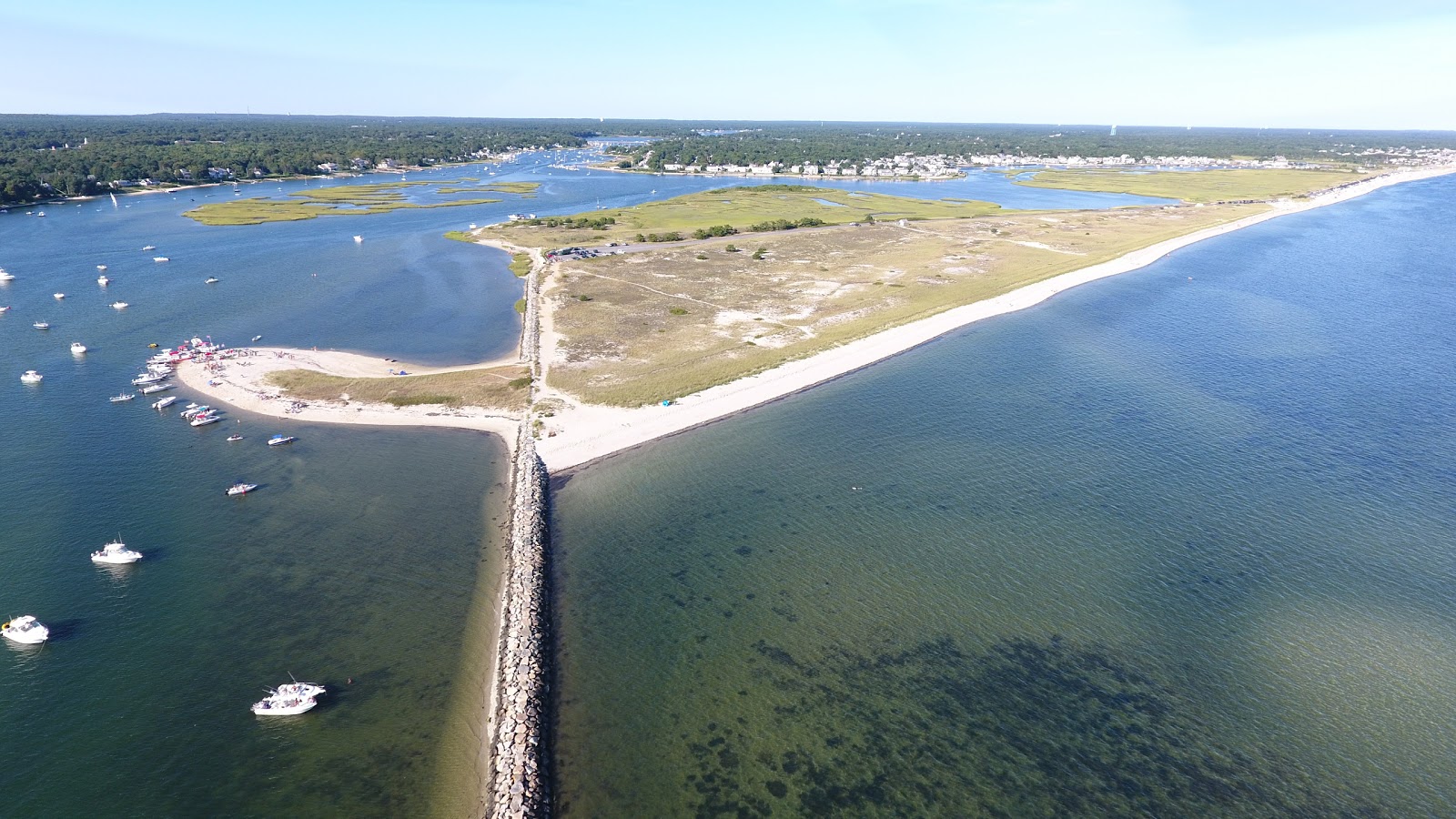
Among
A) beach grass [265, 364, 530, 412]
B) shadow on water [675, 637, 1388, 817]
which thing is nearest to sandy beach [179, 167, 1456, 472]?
beach grass [265, 364, 530, 412]

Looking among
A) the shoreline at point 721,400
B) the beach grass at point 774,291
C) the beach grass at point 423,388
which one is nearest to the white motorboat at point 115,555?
the beach grass at point 423,388

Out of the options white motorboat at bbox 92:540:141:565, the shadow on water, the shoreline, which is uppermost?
the shoreline

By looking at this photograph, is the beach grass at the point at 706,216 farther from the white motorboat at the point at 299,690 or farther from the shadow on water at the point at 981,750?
the shadow on water at the point at 981,750

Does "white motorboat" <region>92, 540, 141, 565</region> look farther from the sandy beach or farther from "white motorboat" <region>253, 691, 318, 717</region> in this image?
the sandy beach

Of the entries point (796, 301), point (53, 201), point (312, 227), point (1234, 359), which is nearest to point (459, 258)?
point (312, 227)

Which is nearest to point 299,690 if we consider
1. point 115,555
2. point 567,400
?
point 115,555

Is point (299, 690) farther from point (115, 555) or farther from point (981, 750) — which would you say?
point (981, 750)
